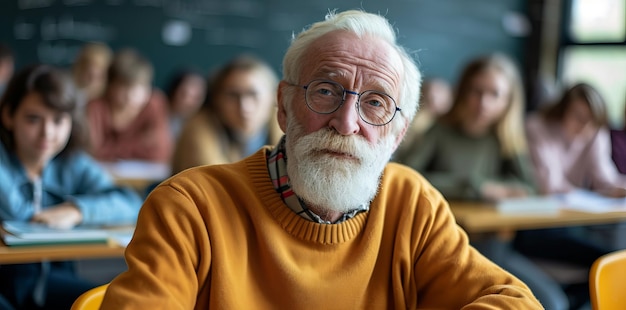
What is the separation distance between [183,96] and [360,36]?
14.6 ft

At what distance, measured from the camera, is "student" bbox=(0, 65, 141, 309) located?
7.80ft

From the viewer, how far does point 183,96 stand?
5805mm

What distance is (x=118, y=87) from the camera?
4738 mm

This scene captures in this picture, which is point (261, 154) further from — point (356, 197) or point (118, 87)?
point (118, 87)

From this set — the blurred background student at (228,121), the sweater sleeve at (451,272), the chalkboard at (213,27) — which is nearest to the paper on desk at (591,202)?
the blurred background student at (228,121)

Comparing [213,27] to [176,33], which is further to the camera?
[213,27]

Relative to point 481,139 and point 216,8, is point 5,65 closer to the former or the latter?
point 216,8

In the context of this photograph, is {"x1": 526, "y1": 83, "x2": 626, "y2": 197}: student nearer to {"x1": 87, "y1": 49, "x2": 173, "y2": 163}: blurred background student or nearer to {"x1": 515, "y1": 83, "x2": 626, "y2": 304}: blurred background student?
{"x1": 515, "y1": 83, "x2": 626, "y2": 304}: blurred background student

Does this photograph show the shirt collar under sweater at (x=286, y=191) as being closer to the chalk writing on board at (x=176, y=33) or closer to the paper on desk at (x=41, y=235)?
the paper on desk at (x=41, y=235)

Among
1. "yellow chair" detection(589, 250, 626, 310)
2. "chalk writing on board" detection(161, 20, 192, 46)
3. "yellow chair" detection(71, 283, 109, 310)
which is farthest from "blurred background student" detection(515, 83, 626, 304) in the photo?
"chalk writing on board" detection(161, 20, 192, 46)

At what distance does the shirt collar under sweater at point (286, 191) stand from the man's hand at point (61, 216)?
1.10 meters

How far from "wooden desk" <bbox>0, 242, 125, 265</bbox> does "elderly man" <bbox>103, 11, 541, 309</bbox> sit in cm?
86

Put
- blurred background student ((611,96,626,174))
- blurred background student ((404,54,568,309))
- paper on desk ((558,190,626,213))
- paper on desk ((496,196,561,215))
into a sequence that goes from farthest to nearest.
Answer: blurred background student ((611,96,626,174)), blurred background student ((404,54,568,309)), paper on desk ((558,190,626,213)), paper on desk ((496,196,561,215))

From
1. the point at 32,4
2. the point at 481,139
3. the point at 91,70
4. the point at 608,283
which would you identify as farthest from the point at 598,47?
the point at 608,283
